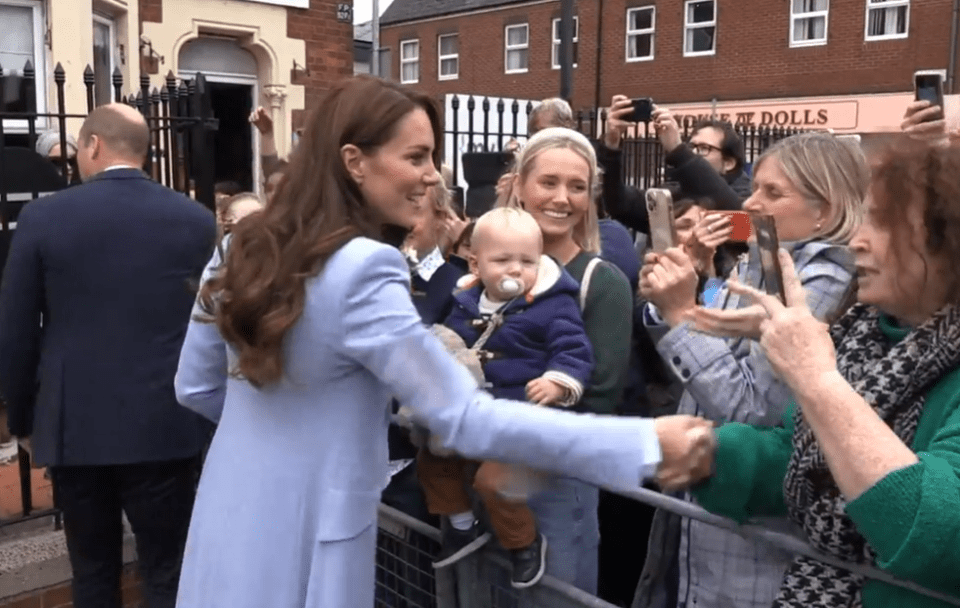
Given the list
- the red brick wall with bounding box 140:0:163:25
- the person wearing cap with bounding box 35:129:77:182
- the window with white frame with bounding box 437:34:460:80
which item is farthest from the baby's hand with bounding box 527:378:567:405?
the window with white frame with bounding box 437:34:460:80

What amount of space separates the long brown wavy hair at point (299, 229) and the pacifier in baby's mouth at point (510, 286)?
0.75 m

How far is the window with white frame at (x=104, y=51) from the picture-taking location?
8.90 meters

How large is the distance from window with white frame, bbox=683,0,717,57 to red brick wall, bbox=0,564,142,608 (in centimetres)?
2436

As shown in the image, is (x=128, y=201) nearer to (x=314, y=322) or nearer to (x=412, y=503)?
(x=412, y=503)

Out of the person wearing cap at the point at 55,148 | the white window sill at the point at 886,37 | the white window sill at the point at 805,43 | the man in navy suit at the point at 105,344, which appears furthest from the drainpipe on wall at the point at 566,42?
the white window sill at the point at 805,43

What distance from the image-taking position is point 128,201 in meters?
3.27

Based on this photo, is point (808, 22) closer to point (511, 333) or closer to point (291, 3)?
point (291, 3)

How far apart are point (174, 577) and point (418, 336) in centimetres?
225

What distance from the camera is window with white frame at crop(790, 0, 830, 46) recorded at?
2384 centimetres

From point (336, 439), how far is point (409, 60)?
33323mm

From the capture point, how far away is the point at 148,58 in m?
10.2

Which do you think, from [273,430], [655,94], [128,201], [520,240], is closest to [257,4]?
[128,201]

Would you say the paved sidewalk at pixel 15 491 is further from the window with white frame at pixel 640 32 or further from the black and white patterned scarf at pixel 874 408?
the window with white frame at pixel 640 32

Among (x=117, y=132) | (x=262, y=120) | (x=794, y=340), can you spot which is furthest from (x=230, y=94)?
(x=794, y=340)
